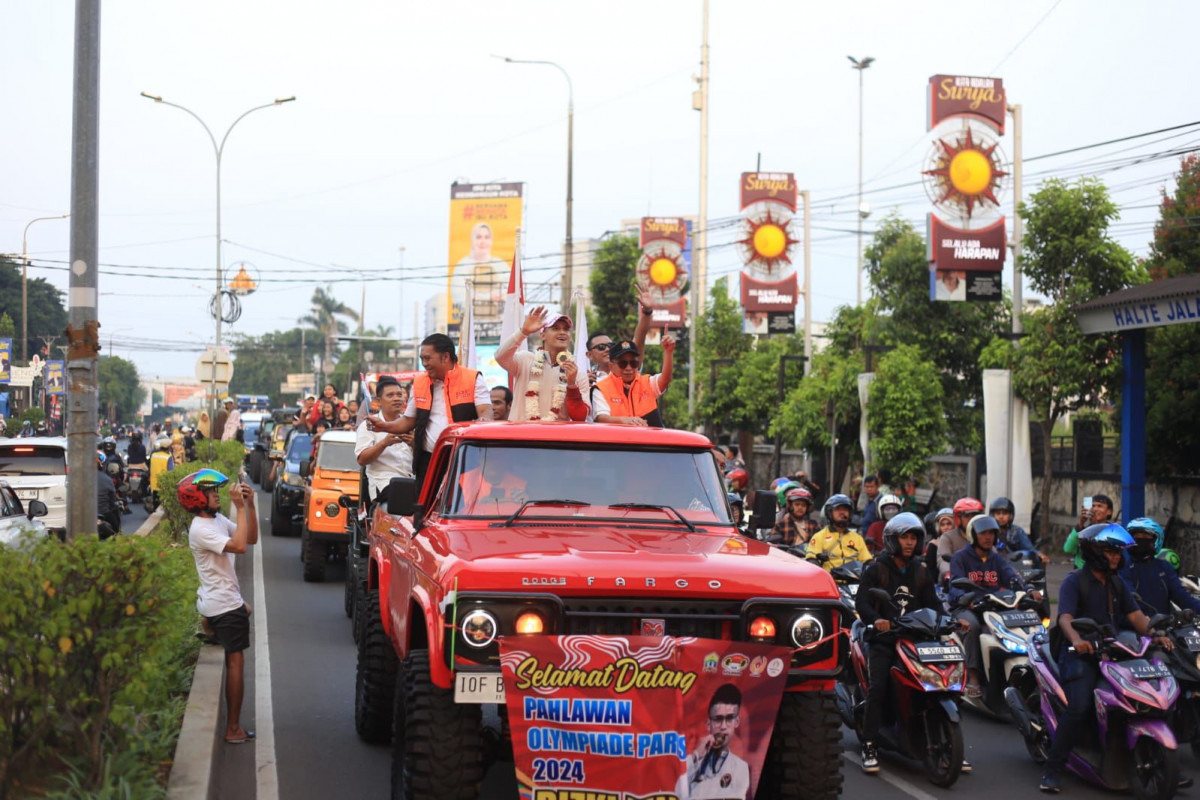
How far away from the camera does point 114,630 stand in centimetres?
614

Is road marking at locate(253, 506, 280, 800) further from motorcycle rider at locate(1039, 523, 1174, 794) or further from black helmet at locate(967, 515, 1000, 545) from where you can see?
black helmet at locate(967, 515, 1000, 545)

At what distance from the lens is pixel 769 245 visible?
122 ft

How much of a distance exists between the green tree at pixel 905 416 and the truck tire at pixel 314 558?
1293 centimetres

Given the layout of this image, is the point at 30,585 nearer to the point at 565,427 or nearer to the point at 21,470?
the point at 565,427

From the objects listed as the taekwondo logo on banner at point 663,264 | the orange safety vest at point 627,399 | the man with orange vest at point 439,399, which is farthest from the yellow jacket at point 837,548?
the taekwondo logo on banner at point 663,264

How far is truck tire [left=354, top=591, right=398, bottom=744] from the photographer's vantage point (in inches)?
352

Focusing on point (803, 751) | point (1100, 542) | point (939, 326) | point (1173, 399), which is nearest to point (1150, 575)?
point (1100, 542)

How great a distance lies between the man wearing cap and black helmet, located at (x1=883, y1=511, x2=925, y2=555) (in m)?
2.20

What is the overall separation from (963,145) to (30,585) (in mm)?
21955

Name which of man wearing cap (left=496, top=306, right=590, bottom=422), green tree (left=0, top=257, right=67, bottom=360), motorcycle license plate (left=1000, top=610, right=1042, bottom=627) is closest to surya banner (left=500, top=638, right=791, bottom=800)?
man wearing cap (left=496, top=306, right=590, bottom=422)

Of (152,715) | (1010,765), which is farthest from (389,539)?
(1010,765)

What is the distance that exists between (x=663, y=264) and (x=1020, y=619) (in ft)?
109

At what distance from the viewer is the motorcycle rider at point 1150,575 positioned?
392 inches

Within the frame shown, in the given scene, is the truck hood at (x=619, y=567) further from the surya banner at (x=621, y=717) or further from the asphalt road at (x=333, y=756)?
the asphalt road at (x=333, y=756)
